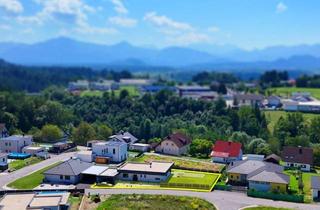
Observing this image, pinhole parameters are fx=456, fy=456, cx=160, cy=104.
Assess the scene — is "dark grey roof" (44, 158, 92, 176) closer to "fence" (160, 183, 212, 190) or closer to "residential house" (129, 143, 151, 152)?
"fence" (160, 183, 212, 190)

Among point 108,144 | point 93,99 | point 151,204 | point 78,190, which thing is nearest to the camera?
point 151,204

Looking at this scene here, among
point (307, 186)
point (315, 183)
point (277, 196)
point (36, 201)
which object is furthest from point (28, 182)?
point (307, 186)

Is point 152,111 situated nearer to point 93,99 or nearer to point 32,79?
Result: point 93,99

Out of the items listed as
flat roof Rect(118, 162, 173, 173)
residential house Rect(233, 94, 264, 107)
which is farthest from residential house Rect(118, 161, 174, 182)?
residential house Rect(233, 94, 264, 107)

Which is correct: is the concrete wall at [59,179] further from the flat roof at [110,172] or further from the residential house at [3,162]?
the residential house at [3,162]

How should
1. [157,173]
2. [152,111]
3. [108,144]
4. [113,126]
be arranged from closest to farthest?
[157,173], [108,144], [113,126], [152,111]

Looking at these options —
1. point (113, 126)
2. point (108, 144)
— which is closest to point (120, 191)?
point (108, 144)

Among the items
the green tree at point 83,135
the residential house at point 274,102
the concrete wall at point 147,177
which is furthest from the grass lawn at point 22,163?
the residential house at point 274,102
